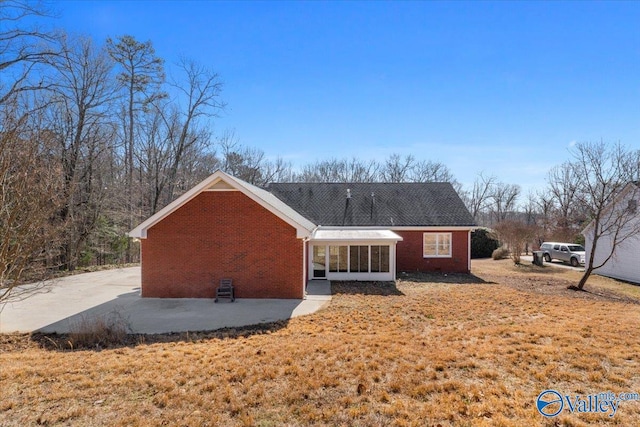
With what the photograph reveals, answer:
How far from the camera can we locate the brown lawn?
471 cm

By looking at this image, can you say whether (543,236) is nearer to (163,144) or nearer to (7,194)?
(163,144)

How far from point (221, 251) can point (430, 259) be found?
13.2 m

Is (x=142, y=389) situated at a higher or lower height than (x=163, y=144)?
lower

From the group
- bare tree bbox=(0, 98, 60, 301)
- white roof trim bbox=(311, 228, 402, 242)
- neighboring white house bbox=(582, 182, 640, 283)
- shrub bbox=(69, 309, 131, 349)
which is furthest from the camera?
neighboring white house bbox=(582, 182, 640, 283)

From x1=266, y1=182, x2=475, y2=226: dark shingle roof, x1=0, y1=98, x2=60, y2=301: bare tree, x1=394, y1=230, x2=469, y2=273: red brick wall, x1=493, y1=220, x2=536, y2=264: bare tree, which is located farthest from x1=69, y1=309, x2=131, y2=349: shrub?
x1=493, y1=220, x2=536, y2=264: bare tree

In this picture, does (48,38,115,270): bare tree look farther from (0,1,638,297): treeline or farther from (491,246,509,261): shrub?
(491,246,509,261): shrub

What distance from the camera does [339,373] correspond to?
6070 millimetres

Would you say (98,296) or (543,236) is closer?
(98,296)

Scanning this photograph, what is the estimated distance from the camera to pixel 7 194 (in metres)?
6.60

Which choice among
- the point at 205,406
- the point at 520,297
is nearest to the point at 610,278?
the point at 520,297

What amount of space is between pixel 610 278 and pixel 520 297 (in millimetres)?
13835

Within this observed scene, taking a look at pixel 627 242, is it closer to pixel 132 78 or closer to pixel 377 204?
pixel 377 204

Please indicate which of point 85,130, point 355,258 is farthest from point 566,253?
point 85,130

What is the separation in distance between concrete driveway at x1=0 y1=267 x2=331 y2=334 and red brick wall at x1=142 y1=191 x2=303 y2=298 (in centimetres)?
56
